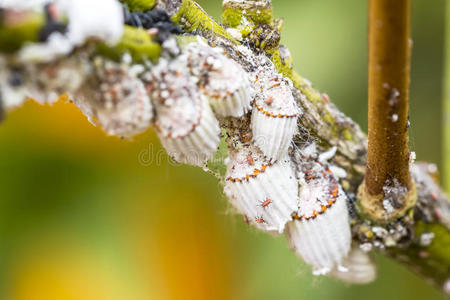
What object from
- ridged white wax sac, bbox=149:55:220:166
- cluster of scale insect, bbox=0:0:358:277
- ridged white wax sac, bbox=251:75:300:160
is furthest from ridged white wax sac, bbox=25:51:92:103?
ridged white wax sac, bbox=251:75:300:160

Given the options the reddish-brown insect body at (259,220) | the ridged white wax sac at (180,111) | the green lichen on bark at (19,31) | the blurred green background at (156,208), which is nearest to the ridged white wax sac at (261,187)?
the reddish-brown insect body at (259,220)

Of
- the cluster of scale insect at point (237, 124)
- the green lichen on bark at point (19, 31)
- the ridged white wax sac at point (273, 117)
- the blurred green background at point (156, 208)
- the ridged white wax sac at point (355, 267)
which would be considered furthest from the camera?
the blurred green background at point (156, 208)

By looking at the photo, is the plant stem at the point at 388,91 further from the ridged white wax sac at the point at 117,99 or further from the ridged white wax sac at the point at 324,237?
the ridged white wax sac at the point at 117,99

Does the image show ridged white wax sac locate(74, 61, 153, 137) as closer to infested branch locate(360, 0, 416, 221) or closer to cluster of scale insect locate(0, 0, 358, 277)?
cluster of scale insect locate(0, 0, 358, 277)

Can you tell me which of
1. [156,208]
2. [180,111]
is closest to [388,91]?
[180,111]

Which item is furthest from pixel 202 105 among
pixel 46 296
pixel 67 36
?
pixel 46 296

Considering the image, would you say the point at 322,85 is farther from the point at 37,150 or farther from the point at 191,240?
the point at 37,150

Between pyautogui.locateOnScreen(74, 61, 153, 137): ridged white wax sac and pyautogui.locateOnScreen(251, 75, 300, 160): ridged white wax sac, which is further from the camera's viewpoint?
pyautogui.locateOnScreen(251, 75, 300, 160): ridged white wax sac
